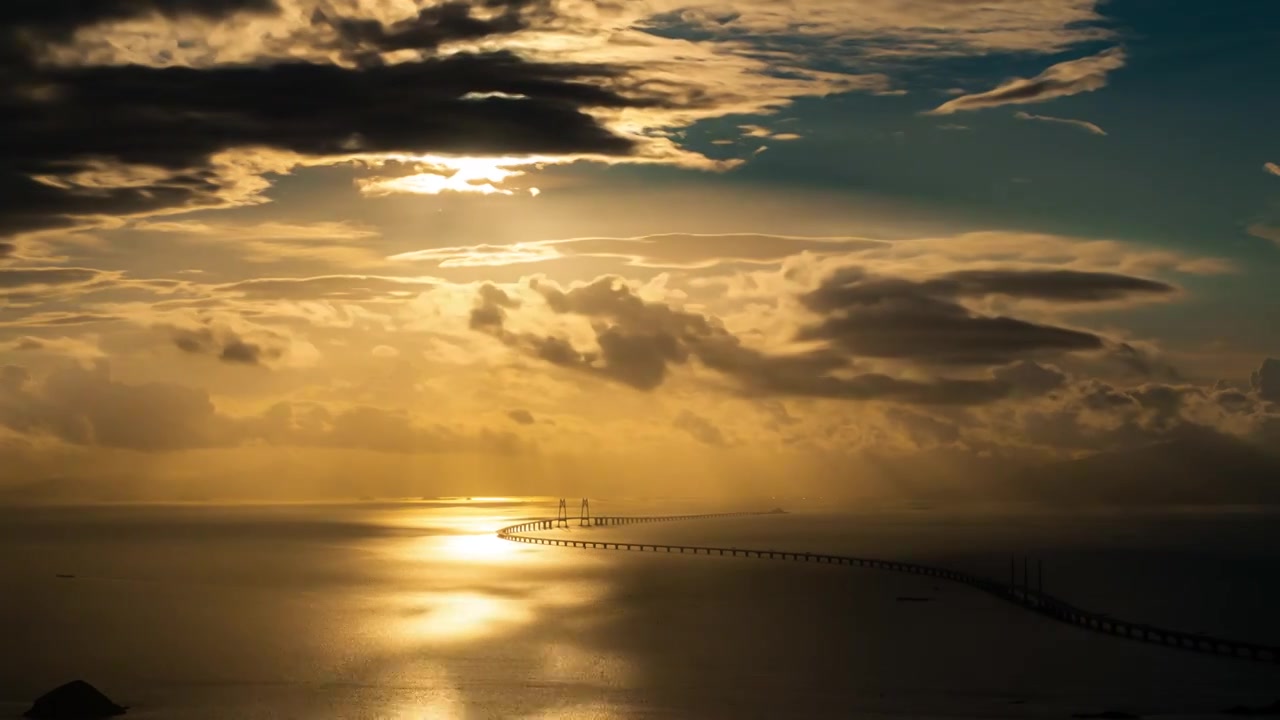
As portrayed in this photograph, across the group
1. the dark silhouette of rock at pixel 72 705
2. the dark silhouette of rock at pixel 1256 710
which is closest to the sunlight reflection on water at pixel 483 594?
the dark silhouette of rock at pixel 72 705

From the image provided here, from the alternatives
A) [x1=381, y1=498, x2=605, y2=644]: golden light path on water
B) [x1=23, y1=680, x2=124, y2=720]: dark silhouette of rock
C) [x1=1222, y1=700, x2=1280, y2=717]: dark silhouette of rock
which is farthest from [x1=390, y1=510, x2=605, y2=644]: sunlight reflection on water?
[x1=1222, y1=700, x2=1280, y2=717]: dark silhouette of rock

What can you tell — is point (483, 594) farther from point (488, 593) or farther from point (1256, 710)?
point (1256, 710)

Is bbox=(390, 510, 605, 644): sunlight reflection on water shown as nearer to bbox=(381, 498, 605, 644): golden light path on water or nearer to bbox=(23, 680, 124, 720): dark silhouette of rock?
bbox=(381, 498, 605, 644): golden light path on water

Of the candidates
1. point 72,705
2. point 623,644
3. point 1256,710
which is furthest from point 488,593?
point 1256,710

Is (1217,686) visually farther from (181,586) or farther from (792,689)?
(181,586)

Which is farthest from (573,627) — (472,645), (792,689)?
(792,689)

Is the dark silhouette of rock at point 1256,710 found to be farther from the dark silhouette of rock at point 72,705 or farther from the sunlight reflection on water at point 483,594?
the dark silhouette of rock at point 72,705
